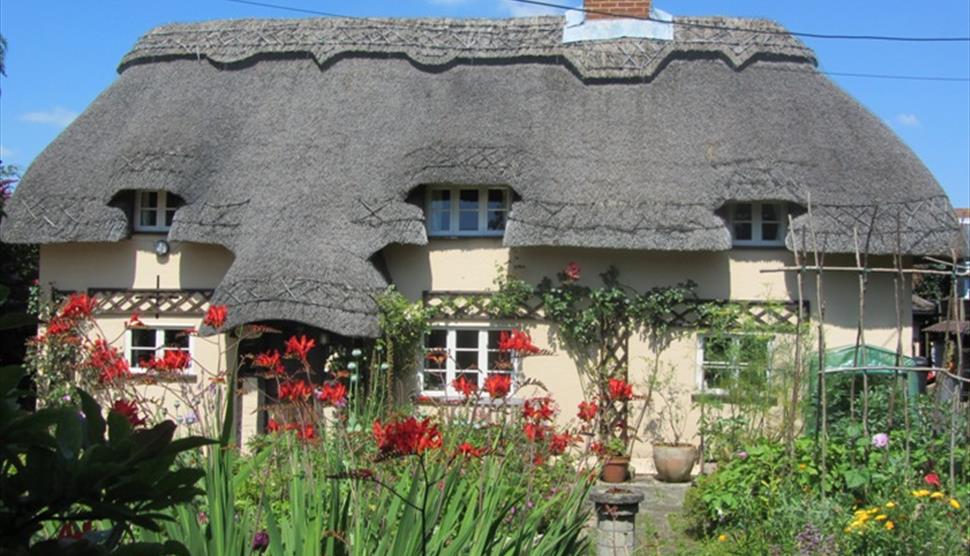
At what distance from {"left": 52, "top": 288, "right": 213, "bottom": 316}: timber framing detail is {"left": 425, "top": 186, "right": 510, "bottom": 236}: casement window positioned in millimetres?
2929

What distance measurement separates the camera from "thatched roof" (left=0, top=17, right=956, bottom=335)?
1231cm

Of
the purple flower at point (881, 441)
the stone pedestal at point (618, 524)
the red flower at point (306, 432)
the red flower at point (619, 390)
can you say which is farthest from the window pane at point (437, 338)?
the red flower at point (306, 432)

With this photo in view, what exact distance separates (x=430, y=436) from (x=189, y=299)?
11102mm

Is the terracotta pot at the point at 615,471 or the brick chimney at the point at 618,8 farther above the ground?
the brick chimney at the point at 618,8

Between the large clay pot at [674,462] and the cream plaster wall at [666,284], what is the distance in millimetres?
607

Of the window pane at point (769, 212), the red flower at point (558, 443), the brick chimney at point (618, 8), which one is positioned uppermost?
the brick chimney at point (618, 8)

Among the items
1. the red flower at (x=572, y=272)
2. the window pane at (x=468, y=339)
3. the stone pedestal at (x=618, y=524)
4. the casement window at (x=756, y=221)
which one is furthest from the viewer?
the window pane at (x=468, y=339)

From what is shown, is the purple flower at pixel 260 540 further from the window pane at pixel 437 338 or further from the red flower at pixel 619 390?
the window pane at pixel 437 338

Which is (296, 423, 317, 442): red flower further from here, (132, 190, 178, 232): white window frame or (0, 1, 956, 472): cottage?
(132, 190, 178, 232): white window frame

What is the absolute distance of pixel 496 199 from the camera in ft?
43.8

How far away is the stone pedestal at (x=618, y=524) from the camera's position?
5.67 m

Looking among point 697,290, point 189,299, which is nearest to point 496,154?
point 697,290

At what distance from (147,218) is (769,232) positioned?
7.72m

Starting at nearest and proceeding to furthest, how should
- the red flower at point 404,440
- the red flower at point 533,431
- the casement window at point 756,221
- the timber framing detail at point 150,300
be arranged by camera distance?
1. the red flower at point 404,440
2. the red flower at point 533,431
3. the casement window at point 756,221
4. the timber framing detail at point 150,300
